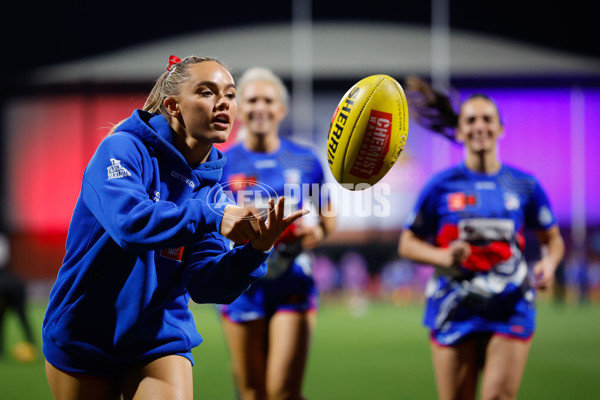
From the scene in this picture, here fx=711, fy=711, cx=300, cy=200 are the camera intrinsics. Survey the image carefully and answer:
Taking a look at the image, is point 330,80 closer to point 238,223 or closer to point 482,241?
point 482,241

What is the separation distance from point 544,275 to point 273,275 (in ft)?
4.78

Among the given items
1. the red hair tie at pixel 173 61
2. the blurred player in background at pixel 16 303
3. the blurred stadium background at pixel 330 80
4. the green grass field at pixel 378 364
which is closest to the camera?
the red hair tie at pixel 173 61

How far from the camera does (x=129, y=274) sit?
2.24 meters

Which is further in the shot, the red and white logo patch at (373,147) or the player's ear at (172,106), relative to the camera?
the red and white logo patch at (373,147)

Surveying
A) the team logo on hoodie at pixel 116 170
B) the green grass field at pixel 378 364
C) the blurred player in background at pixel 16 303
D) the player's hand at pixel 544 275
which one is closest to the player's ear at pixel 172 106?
the team logo on hoodie at pixel 116 170

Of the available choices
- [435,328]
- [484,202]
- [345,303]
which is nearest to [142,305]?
[435,328]

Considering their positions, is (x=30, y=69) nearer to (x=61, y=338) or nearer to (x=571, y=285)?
(x=571, y=285)

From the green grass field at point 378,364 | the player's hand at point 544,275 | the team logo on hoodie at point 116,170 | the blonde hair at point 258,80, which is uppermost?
the blonde hair at point 258,80

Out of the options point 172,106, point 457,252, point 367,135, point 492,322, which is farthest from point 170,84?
point 492,322

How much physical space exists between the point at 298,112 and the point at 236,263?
53.9ft

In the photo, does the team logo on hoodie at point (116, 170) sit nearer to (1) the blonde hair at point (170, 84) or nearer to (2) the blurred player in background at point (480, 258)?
(1) the blonde hair at point (170, 84)

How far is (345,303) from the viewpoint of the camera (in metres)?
16.1

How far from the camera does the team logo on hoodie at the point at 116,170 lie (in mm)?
2041

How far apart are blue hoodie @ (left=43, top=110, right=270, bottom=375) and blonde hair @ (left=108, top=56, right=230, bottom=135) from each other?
92 millimetres
